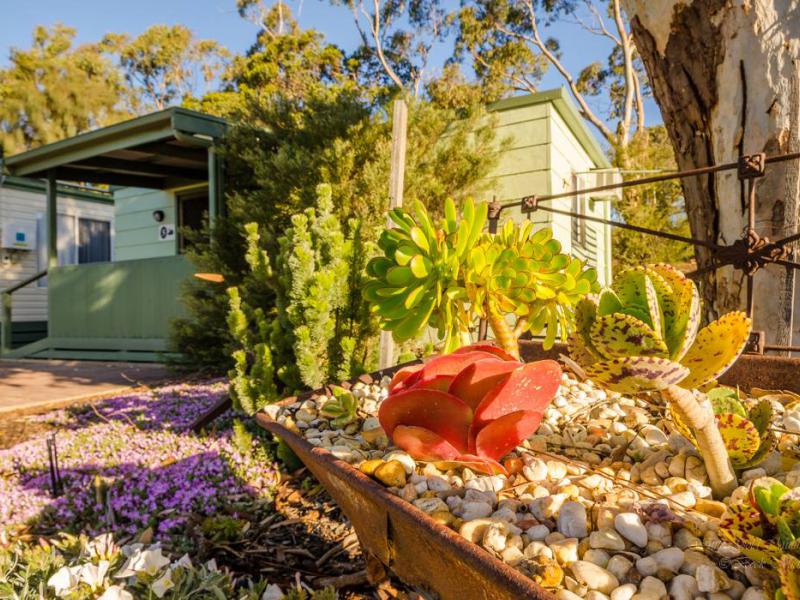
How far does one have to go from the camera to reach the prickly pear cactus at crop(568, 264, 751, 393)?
63 centimetres

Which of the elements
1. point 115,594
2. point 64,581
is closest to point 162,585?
point 115,594

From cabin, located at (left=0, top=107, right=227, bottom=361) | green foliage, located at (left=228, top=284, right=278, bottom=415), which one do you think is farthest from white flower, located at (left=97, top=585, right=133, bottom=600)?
cabin, located at (left=0, top=107, right=227, bottom=361)

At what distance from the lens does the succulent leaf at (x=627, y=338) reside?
646 mm

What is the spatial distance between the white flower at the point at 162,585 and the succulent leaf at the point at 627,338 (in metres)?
1.09

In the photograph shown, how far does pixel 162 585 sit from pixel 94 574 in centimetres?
17

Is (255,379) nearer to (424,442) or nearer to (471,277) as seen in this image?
(471,277)

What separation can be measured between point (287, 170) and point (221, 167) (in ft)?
5.49

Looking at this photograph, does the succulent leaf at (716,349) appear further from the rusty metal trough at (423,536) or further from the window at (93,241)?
the window at (93,241)

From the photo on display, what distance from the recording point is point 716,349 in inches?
28.7

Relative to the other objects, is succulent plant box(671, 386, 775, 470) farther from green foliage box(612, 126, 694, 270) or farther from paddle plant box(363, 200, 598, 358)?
green foliage box(612, 126, 694, 270)

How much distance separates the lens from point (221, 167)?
7.15 meters

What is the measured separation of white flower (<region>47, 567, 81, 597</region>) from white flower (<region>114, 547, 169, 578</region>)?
0.09m

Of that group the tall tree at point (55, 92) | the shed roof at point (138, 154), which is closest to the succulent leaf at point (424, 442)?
the shed roof at point (138, 154)

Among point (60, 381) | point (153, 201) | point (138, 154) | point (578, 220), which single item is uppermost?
point (138, 154)
